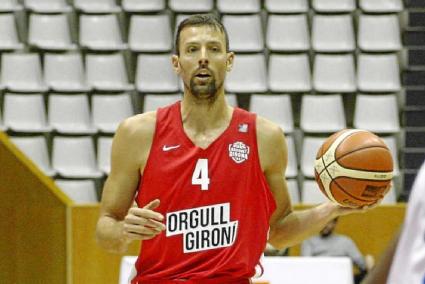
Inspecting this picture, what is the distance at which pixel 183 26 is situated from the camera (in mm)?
3771

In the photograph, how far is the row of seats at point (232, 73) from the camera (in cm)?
881

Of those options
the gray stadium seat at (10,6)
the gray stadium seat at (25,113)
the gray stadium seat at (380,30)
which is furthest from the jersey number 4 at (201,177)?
the gray stadium seat at (10,6)

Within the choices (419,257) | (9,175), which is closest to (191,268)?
(419,257)

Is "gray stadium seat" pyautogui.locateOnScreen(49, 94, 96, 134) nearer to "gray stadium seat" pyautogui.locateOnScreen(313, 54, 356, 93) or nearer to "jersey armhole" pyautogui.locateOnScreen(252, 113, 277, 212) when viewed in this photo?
"gray stadium seat" pyautogui.locateOnScreen(313, 54, 356, 93)

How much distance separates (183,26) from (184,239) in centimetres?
84

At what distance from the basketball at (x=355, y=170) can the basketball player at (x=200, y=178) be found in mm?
96

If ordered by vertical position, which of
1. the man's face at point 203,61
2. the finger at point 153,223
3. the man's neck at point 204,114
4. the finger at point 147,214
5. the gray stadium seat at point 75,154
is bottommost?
the gray stadium seat at point 75,154

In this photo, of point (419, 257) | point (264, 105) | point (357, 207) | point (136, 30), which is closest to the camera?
point (419, 257)

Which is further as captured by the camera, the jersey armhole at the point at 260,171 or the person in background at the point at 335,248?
the person in background at the point at 335,248

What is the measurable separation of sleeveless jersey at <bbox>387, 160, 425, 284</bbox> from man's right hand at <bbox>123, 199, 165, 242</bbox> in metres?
1.46

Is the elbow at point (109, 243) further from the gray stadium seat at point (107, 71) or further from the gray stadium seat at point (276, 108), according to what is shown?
the gray stadium seat at point (107, 71)

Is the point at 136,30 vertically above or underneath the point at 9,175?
above

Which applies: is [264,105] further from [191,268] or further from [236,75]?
[191,268]

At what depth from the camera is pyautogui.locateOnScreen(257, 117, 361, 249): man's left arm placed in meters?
3.73
